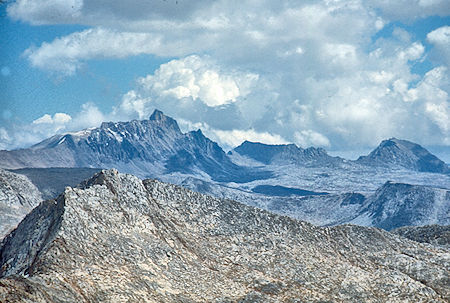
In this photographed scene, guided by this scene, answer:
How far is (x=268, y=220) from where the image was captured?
455ft

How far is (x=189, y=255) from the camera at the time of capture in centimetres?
11656

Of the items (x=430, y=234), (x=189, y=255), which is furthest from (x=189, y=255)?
(x=430, y=234)

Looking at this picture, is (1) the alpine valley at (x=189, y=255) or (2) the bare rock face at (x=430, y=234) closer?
(1) the alpine valley at (x=189, y=255)

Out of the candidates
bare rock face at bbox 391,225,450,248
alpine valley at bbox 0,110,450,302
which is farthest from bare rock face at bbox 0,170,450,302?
bare rock face at bbox 391,225,450,248

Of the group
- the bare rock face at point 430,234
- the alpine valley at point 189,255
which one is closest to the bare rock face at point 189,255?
the alpine valley at point 189,255

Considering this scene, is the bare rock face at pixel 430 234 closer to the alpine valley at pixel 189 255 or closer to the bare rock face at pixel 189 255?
the alpine valley at pixel 189 255

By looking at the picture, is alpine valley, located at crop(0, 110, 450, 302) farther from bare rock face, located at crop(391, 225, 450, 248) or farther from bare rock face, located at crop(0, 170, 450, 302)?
bare rock face, located at crop(391, 225, 450, 248)

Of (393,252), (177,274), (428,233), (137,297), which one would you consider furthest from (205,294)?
(428,233)

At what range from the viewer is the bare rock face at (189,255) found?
94.4 meters

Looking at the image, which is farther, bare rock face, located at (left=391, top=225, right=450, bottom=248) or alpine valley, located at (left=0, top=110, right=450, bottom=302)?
bare rock face, located at (left=391, top=225, right=450, bottom=248)

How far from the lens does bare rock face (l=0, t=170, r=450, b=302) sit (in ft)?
310

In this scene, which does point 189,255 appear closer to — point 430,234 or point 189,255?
point 189,255

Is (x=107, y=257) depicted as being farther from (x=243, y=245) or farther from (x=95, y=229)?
(x=243, y=245)

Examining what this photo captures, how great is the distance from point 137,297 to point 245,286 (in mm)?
25418
